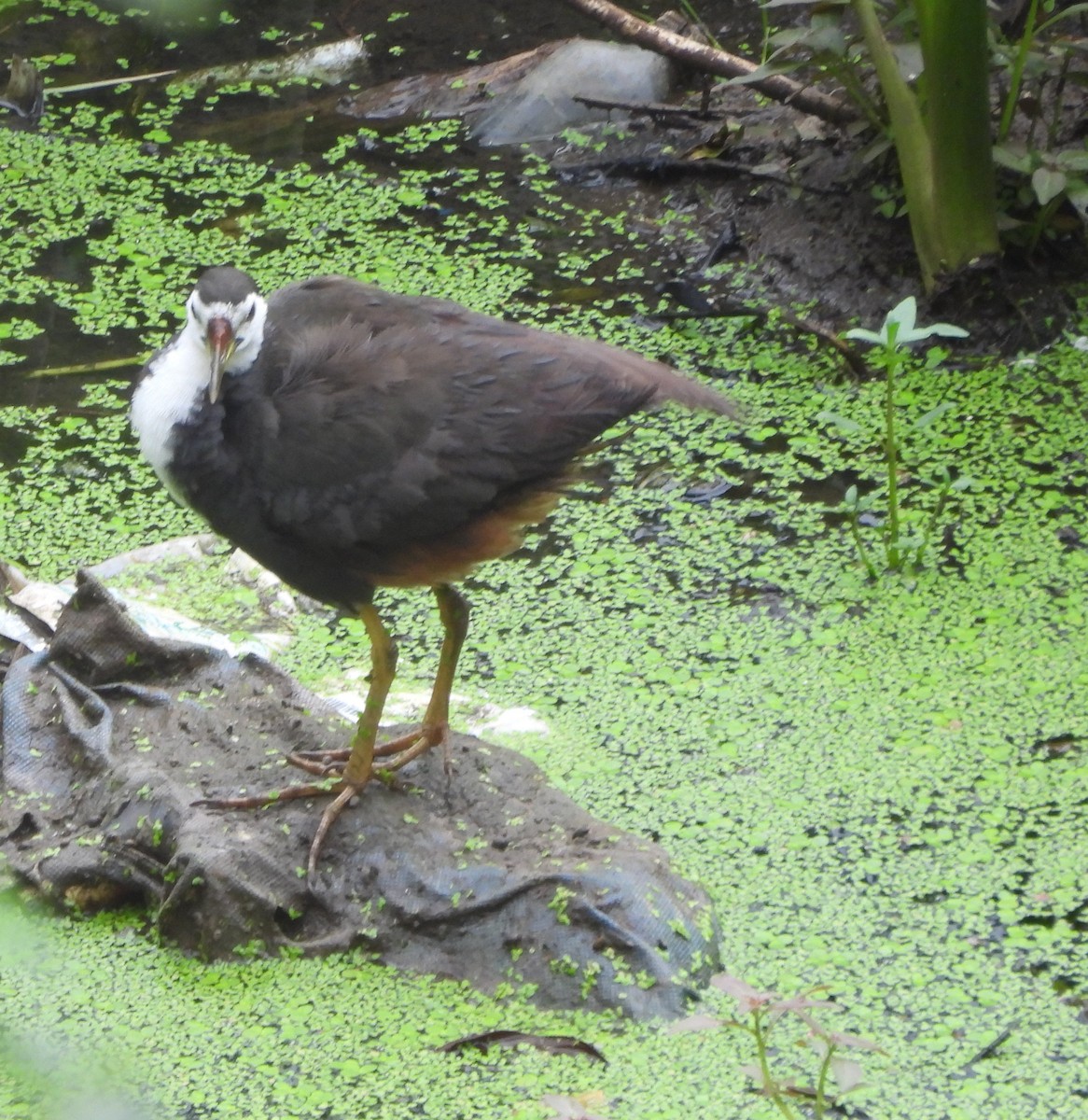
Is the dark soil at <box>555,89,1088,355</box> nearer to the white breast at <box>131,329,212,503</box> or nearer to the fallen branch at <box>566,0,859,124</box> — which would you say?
the fallen branch at <box>566,0,859,124</box>

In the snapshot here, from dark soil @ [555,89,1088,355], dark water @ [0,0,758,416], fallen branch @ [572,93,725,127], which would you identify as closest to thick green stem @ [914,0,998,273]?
dark soil @ [555,89,1088,355]

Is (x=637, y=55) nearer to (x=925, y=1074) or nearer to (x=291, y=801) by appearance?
(x=291, y=801)

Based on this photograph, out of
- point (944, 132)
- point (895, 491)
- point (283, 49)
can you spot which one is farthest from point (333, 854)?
point (283, 49)

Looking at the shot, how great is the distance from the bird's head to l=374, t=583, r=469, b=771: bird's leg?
1.92 ft

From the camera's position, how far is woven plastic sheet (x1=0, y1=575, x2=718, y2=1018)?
284cm

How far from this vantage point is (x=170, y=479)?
2.93 m

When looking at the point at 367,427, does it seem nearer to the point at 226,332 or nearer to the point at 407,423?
the point at 407,423

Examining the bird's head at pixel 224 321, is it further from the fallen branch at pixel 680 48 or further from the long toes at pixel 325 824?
the fallen branch at pixel 680 48

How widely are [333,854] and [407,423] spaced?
82 cm

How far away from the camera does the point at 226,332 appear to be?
2.83 m

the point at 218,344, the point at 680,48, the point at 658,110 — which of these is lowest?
the point at 658,110

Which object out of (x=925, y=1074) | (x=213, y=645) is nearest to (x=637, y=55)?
(x=213, y=645)

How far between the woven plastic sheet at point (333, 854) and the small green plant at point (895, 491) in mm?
1221

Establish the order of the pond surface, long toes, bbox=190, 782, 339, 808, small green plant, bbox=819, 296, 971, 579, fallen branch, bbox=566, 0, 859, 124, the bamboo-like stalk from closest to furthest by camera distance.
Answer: the pond surface → long toes, bbox=190, 782, 339, 808 → small green plant, bbox=819, 296, 971, 579 → the bamboo-like stalk → fallen branch, bbox=566, 0, 859, 124
